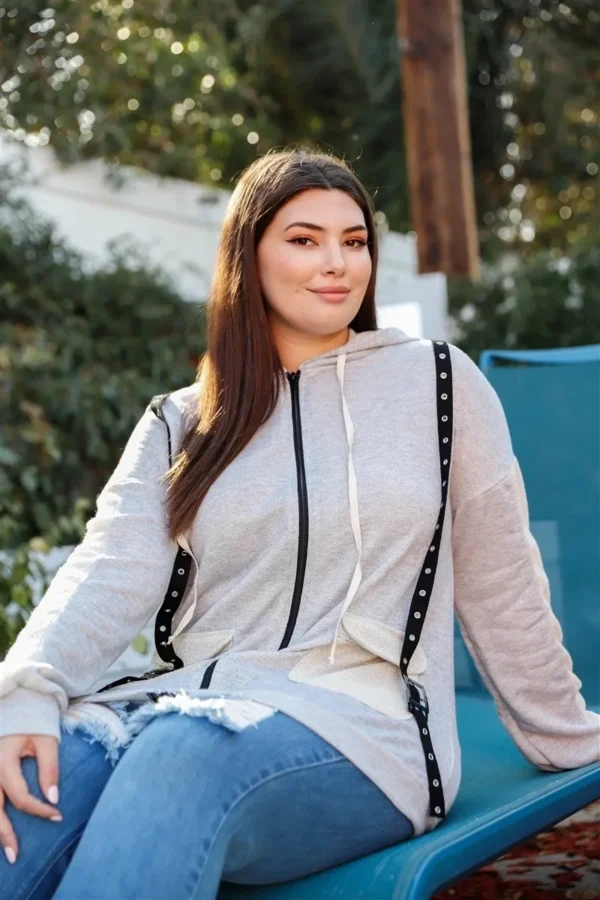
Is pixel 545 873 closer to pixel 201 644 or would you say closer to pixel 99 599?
pixel 201 644

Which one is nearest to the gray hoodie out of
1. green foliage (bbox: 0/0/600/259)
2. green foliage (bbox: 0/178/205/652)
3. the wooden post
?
green foliage (bbox: 0/178/205/652)

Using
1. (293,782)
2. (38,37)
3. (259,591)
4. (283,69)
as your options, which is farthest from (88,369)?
(293,782)

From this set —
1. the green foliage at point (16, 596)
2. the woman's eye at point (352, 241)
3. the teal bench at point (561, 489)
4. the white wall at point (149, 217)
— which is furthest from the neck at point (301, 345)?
the white wall at point (149, 217)

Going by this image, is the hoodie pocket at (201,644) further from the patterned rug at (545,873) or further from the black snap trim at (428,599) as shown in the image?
the patterned rug at (545,873)

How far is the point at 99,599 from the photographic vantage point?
1959 millimetres

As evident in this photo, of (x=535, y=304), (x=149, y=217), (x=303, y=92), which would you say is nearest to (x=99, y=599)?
(x=149, y=217)

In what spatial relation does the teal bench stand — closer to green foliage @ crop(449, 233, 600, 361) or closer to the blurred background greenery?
the blurred background greenery

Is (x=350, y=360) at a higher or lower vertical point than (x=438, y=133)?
lower

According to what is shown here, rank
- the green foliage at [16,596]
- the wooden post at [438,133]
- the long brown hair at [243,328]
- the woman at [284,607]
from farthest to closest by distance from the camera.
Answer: the wooden post at [438,133] → the green foliage at [16,596] → the long brown hair at [243,328] → the woman at [284,607]

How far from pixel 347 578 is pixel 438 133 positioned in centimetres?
396

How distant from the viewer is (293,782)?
1.69 m

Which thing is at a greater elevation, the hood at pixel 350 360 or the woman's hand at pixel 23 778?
the hood at pixel 350 360

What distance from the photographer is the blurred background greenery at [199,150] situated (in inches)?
197

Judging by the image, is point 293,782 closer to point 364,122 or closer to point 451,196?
point 451,196
